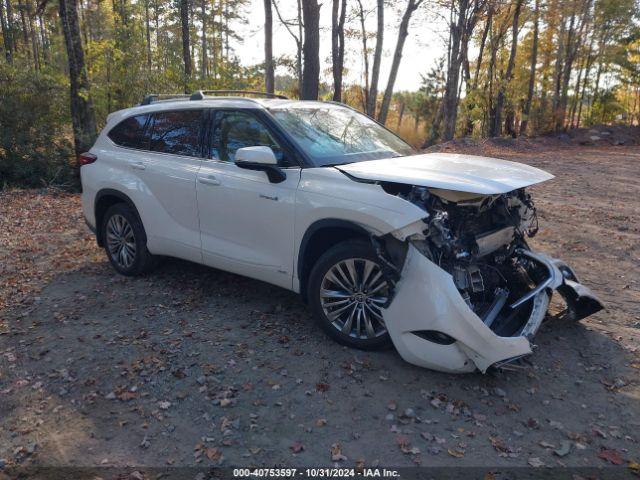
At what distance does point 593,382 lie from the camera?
3.80 meters

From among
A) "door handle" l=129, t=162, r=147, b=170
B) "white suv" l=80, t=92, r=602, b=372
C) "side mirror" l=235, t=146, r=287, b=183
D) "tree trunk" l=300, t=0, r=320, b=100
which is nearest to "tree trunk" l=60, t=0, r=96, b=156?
"tree trunk" l=300, t=0, r=320, b=100

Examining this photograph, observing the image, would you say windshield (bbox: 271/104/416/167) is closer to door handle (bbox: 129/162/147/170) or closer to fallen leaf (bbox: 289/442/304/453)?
door handle (bbox: 129/162/147/170)

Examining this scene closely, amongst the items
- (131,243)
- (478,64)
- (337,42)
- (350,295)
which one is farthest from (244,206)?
(478,64)

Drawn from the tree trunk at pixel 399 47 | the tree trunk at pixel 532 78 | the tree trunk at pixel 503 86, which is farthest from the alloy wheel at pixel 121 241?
the tree trunk at pixel 532 78

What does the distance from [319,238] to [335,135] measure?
116 cm

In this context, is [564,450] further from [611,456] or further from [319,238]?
[319,238]

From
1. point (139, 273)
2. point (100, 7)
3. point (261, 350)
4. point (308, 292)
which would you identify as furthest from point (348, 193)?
point (100, 7)

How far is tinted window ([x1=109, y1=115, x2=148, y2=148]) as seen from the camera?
573cm

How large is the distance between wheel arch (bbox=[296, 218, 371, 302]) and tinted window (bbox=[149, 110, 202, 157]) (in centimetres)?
161

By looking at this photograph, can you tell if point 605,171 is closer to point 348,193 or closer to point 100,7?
point 348,193

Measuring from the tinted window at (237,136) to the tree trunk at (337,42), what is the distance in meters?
14.6

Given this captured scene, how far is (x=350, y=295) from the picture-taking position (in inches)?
160

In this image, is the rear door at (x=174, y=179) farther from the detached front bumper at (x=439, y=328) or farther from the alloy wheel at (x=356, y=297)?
the detached front bumper at (x=439, y=328)

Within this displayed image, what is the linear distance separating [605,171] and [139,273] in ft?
41.3
